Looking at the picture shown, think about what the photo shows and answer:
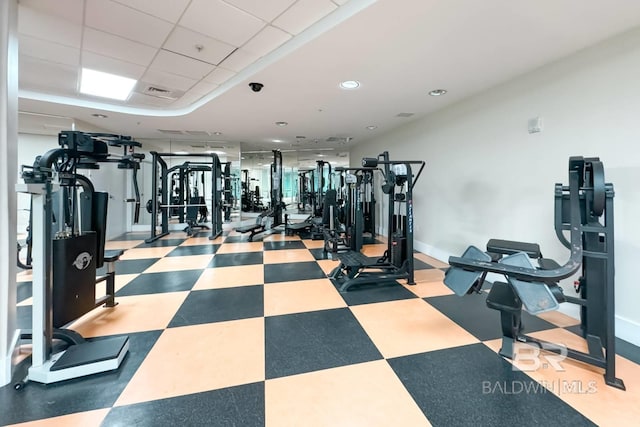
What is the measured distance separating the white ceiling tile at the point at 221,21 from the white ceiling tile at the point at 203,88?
4.31 ft

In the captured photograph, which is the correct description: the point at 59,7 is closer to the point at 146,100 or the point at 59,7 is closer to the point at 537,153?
the point at 146,100

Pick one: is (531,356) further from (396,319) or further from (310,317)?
(310,317)

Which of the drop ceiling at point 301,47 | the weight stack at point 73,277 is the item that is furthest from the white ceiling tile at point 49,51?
the weight stack at point 73,277

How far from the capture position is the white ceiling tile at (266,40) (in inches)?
99.9

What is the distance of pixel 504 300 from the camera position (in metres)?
1.87

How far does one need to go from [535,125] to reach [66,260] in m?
4.42

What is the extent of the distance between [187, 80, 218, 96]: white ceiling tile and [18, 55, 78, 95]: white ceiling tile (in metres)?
1.39

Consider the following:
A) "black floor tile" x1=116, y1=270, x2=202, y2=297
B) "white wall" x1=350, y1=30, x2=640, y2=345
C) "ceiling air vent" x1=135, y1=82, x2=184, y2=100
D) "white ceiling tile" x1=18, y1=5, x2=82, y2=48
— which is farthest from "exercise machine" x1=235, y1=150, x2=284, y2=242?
"white ceiling tile" x1=18, y1=5, x2=82, y2=48

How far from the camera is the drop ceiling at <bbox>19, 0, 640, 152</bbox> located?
80.5 inches

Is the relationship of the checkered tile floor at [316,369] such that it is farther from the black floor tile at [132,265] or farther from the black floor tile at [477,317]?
the black floor tile at [132,265]

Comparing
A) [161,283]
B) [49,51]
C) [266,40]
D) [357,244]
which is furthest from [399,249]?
[49,51]

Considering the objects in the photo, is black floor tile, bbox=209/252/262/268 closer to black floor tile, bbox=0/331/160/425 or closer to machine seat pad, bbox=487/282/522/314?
black floor tile, bbox=0/331/160/425

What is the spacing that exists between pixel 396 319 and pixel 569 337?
1356 millimetres

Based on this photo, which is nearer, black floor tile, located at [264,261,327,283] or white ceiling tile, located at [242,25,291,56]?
white ceiling tile, located at [242,25,291,56]
